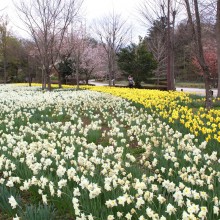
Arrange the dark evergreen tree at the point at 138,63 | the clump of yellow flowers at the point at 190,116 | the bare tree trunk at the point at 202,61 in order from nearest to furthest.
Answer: the clump of yellow flowers at the point at 190,116 → the bare tree trunk at the point at 202,61 → the dark evergreen tree at the point at 138,63

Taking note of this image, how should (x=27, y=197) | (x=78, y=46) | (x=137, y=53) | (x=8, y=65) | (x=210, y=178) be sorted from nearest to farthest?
(x=210, y=178), (x=27, y=197), (x=78, y=46), (x=137, y=53), (x=8, y=65)

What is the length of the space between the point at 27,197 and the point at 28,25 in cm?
2310

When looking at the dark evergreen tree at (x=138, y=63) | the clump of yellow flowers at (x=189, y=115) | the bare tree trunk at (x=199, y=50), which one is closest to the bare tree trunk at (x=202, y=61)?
the bare tree trunk at (x=199, y=50)

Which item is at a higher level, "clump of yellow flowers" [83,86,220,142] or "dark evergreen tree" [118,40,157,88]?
"dark evergreen tree" [118,40,157,88]

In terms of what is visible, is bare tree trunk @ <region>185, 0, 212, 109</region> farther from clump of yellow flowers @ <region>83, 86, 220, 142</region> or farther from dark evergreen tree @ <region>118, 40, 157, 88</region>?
dark evergreen tree @ <region>118, 40, 157, 88</region>

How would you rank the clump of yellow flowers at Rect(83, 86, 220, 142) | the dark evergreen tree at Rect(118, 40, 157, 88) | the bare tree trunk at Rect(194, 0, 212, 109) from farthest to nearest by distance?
the dark evergreen tree at Rect(118, 40, 157, 88), the bare tree trunk at Rect(194, 0, 212, 109), the clump of yellow flowers at Rect(83, 86, 220, 142)

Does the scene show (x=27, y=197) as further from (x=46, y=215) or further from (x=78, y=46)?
(x=78, y=46)

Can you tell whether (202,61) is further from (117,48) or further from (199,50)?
(117,48)

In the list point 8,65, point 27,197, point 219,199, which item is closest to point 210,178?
point 219,199

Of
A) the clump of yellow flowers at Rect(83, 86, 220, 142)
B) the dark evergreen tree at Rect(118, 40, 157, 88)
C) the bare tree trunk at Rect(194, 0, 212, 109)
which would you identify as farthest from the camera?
the dark evergreen tree at Rect(118, 40, 157, 88)

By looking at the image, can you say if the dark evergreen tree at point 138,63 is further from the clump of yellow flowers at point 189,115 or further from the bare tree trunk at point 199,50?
the bare tree trunk at point 199,50

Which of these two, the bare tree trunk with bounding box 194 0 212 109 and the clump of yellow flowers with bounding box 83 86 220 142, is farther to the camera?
the bare tree trunk with bounding box 194 0 212 109

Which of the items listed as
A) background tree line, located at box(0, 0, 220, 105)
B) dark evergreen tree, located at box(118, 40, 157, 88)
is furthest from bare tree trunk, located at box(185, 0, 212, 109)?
dark evergreen tree, located at box(118, 40, 157, 88)

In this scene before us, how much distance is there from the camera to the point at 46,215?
3074 millimetres
